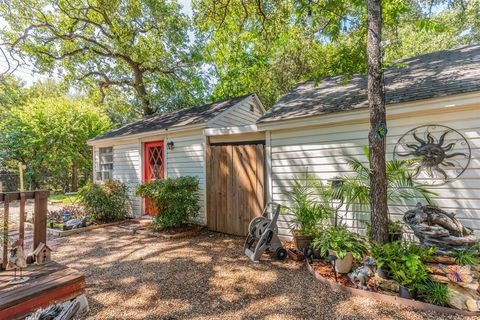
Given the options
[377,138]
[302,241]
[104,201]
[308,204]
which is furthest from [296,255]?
[104,201]

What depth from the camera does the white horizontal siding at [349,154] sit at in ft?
11.1

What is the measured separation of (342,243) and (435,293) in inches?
39.2

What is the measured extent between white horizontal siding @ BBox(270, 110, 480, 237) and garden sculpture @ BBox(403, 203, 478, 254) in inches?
27.9

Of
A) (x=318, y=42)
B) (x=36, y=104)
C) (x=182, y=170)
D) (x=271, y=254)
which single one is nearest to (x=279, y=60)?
(x=318, y=42)

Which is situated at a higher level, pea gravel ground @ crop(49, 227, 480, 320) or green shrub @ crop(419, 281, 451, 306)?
green shrub @ crop(419, 281, 451, 306)

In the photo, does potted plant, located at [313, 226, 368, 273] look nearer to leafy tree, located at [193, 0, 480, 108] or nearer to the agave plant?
the agave plant

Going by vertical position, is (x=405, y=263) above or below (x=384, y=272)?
above

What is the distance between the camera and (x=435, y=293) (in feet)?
8.18

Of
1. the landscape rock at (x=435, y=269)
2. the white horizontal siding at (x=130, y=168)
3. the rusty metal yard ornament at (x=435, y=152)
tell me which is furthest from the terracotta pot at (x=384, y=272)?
the white horizontal siding at (x=130, y=168)

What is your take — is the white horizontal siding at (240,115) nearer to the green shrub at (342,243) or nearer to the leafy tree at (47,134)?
the green shrub at (342,243)

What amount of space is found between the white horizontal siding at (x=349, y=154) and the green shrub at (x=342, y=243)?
1.03 m

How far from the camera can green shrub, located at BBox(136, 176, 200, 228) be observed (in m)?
Answer: 5.49

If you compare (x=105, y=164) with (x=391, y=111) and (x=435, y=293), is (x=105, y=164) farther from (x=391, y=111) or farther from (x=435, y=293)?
(x=435, y=293)

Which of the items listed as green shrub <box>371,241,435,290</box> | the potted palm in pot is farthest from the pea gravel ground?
the potted palm in pot
